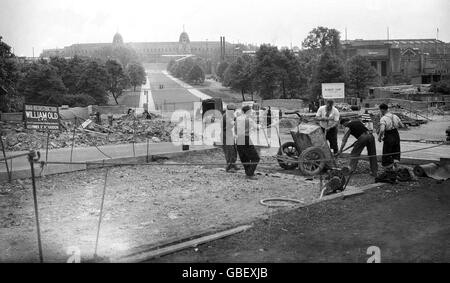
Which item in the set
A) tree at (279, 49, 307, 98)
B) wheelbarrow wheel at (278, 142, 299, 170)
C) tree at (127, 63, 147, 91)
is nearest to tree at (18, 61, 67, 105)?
tree at (279, 49, 307, 98)

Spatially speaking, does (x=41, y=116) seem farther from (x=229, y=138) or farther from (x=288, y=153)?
(x=288, y=153)

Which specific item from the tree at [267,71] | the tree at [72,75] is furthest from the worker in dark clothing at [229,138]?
the tree at [267,71]

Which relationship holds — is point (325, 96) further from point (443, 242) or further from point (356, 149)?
point (443, 242)

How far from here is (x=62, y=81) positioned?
5962 centimetres

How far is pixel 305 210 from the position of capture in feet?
24.1

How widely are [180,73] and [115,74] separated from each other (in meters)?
78.2

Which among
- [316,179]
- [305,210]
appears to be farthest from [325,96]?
[305,210]

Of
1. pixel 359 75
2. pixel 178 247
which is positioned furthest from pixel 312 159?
pixel 359 75

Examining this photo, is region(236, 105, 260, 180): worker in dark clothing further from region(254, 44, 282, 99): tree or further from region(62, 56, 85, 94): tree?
region(254, 44, 282, 99): tree

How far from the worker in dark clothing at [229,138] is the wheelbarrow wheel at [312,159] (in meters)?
1.96

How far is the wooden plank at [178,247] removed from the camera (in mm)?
5164

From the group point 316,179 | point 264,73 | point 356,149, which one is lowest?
point 316,179

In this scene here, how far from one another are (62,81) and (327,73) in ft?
108
